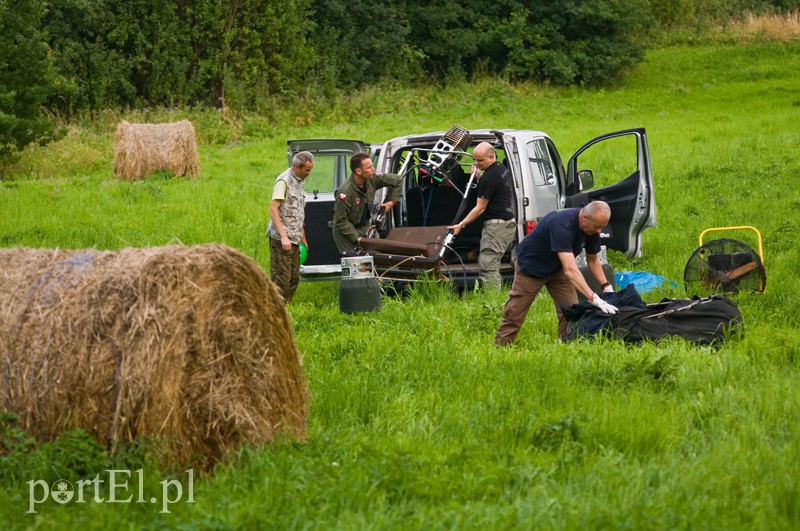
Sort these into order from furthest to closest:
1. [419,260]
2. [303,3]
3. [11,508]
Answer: [303,3], [419,260], [11,508]

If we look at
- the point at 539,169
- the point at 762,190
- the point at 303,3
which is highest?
the point at 303,3

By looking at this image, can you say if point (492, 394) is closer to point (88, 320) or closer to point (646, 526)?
point (646, 526)

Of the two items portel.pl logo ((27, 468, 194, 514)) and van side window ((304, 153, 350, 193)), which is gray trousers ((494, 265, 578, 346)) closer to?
portel.pl logo ((27, 468, 194, 514))

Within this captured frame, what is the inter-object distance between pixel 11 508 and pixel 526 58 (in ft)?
120

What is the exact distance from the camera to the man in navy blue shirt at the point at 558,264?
895 centimetres

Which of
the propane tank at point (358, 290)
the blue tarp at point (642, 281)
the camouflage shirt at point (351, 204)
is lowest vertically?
the blue tarp at point (642, 281)

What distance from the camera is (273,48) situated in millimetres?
36906

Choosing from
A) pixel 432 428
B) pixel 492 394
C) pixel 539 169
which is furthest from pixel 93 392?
pixel 539 169

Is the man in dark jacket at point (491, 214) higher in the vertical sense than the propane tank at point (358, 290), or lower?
higher

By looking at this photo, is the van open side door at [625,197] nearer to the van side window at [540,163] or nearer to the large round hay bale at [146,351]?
the van side window at [540,163]

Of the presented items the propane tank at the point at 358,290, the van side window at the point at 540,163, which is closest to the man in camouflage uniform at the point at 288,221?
the propane tank at the point at 358,290

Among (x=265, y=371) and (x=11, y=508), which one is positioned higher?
(x=265, y=371)

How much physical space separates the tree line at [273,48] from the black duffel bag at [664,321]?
638 inches

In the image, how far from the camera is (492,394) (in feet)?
23.5
